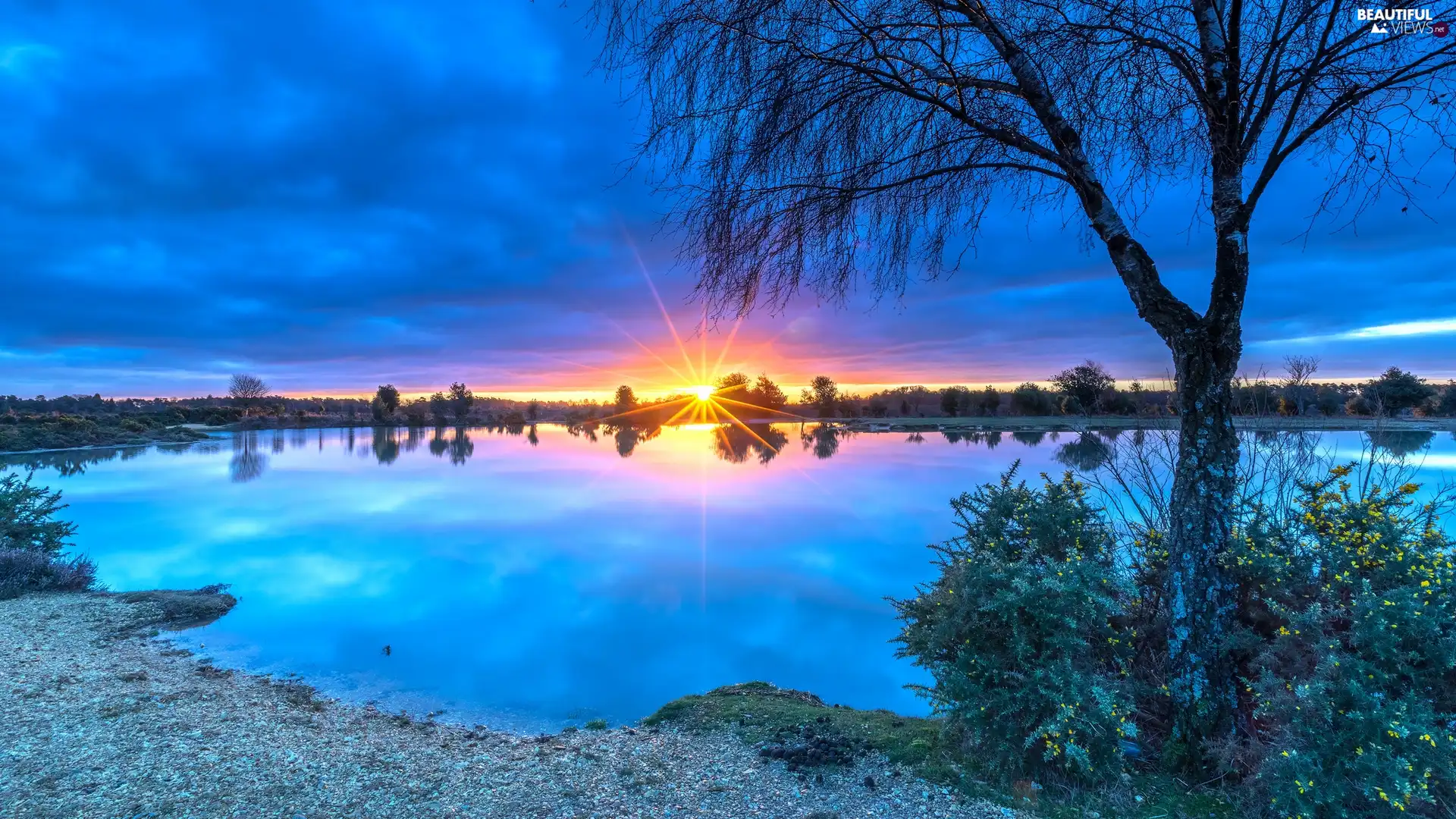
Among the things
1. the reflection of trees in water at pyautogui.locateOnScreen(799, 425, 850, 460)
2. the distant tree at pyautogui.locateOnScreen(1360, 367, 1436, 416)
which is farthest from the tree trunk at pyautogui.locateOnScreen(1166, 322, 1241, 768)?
the reflection of trees in water at pyautogui.locateOnScreen(799, 425, 850, 460)

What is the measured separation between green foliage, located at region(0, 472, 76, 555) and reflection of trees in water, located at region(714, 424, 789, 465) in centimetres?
1935

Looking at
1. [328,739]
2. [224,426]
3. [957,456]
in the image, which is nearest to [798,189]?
[328,739]

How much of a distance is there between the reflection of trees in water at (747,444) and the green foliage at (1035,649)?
69.0ft

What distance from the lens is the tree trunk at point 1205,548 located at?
2.95 m

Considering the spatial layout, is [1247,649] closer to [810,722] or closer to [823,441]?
[810,722]

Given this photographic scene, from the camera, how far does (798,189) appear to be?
10.8ft

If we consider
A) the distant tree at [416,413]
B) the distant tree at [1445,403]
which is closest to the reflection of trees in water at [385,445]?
the distant tree at [416,413]

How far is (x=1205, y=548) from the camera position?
2.99 meters

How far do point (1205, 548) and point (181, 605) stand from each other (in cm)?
1086

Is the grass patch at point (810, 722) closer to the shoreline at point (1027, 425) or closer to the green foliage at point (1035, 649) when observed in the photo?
the green foliage at point (1035, 649)

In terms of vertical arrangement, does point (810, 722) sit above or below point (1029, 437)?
below

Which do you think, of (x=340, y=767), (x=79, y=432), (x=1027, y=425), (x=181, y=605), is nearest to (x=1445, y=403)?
(x=1027, y=425)

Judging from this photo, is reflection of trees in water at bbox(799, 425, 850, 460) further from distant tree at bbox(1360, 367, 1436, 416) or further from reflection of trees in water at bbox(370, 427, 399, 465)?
reflection of trees in water at bbox(370, 427, 399, 465)

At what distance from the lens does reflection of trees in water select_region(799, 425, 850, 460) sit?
91.8 feet
